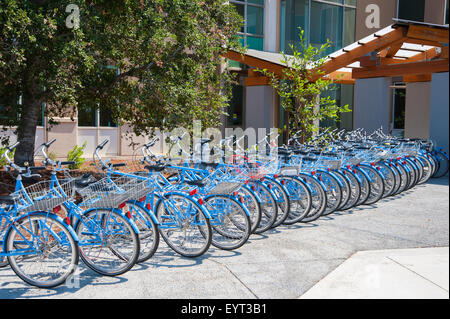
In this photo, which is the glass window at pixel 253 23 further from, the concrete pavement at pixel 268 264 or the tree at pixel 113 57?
the concrete pavement at pixel 268 264

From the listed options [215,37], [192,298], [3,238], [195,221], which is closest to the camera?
[192,298]

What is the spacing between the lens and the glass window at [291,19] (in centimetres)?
1980

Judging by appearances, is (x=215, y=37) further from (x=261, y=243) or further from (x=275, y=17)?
(x=275, y=17)

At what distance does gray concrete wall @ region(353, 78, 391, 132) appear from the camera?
1490 cm

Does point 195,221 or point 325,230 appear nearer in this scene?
point 195,221

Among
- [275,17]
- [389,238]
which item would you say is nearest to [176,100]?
[389,238]

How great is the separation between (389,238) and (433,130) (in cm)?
786

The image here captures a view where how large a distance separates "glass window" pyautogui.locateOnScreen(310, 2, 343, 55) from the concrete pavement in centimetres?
1471

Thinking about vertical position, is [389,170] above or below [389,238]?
above

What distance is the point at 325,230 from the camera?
253 inches

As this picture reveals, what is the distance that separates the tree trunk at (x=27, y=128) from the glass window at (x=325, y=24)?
14.0 m

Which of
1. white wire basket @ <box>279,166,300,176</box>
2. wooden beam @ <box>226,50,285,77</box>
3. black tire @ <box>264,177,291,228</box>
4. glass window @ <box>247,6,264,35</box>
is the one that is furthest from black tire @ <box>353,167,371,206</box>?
glass window @ <box>247,6,264,35</box>

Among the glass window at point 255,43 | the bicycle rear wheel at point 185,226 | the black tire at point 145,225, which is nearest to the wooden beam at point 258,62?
the glass window at point 255,43
